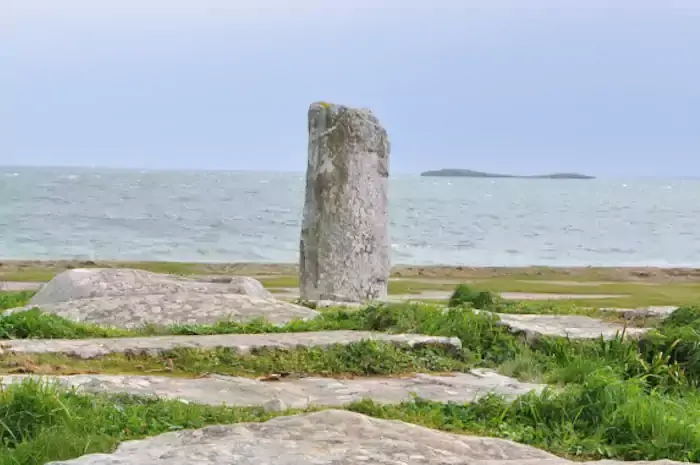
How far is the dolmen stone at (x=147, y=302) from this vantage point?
9898 mm

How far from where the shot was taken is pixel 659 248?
149ft

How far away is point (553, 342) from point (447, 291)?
1140cm

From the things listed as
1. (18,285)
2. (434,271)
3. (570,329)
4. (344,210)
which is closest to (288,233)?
(434,271)

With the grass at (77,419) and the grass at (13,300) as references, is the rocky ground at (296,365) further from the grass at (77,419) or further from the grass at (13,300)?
the grass at (13,300)

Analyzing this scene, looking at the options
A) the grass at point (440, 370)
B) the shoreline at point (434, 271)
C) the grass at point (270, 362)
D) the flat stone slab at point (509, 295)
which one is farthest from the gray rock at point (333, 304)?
the shoreline at point (434, 271)

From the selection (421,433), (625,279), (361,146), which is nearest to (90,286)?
(361,146)

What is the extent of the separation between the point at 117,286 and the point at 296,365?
539cm

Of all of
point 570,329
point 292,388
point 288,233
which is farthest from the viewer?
point 288,233

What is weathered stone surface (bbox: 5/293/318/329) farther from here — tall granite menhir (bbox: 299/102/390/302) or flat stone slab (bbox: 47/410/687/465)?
flat stone slab (bbox: 47/410/687/465)

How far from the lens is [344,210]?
537 inches

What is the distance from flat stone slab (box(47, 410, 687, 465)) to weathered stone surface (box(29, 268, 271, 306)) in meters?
6.83

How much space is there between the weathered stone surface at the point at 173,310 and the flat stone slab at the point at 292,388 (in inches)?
123

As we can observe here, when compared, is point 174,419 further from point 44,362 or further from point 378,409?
point 44,362

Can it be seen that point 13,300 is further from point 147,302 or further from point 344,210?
point 344,210
